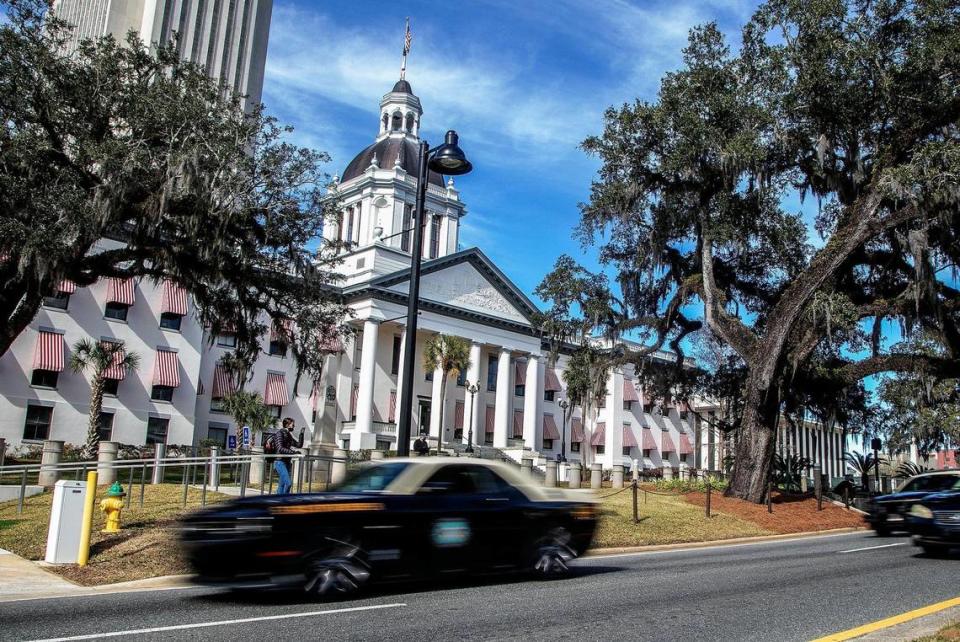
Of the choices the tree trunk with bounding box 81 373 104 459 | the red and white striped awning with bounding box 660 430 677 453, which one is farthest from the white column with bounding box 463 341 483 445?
the tree trunk with bounding box 81 373 104 459

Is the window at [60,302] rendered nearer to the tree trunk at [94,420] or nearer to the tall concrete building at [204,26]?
the tree trunk at [94,420]

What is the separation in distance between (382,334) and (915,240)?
42.3m

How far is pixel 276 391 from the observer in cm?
4944

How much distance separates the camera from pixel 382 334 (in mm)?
58438

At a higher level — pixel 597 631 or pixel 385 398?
pixel 385 398

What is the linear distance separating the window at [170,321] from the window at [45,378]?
20.4 ft

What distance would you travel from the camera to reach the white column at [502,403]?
58.9 meters

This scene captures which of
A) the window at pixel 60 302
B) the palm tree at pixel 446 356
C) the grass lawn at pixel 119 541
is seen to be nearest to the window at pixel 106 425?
the window at pixel 60 302

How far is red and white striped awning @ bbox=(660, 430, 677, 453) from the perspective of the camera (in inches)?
2918

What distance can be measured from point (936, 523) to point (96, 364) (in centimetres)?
3692

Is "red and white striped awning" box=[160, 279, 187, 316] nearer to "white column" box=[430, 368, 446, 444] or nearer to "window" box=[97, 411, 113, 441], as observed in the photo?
"window" box=[97, 411, 113, 441]

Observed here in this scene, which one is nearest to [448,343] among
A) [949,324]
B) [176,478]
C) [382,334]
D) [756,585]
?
[382,334]

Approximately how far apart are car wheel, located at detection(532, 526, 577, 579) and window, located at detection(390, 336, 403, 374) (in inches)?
1925

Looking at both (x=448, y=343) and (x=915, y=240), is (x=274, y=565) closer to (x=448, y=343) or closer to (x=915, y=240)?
(x=915, y=240)
